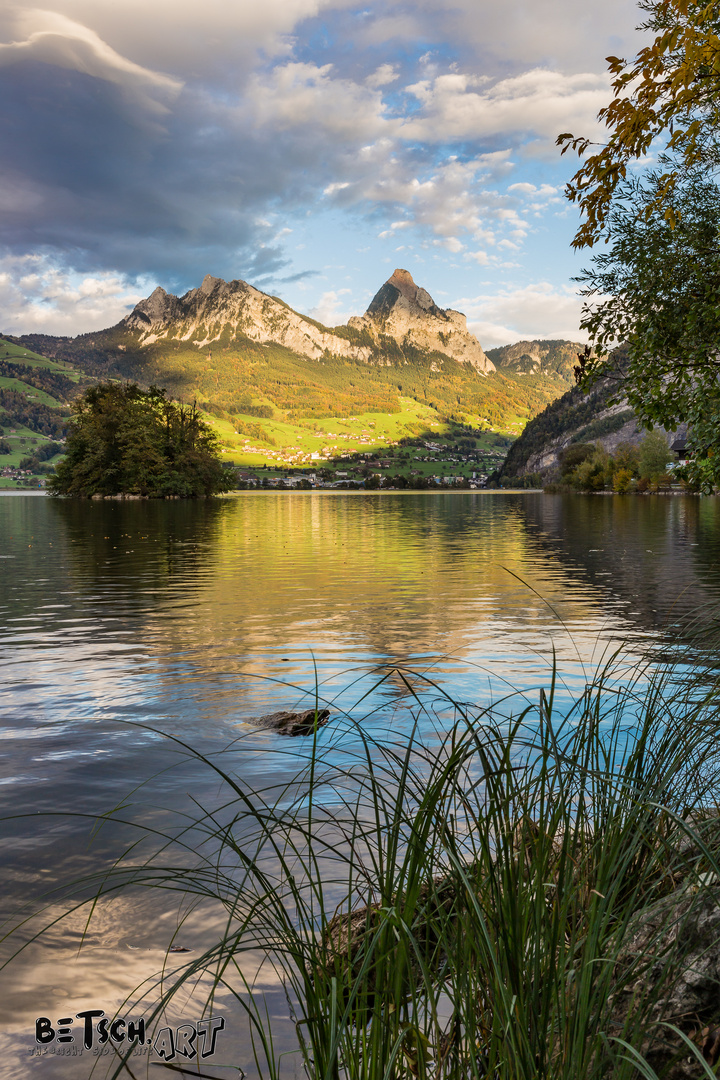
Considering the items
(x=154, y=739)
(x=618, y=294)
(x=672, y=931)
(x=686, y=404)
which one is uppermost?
(x=618, y=294)

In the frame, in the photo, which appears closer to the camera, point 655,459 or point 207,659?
point 207,659

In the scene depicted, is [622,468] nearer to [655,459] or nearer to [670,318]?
[655,459]

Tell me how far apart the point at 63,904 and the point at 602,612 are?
40.3ft

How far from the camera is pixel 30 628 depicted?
545 inches

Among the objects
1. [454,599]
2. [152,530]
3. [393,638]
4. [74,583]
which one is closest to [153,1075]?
[393,638]

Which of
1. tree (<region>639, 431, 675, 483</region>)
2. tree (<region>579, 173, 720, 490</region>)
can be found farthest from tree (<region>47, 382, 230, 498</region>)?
tree (<region>579, 173, 720, 490</region>)

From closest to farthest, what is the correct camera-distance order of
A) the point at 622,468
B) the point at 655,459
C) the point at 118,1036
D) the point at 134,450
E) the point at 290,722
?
the point at 118,1036
the point at 290,722
the point at 134,450
the point at 655,459
the point at 622,468

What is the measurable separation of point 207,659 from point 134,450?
7906cm

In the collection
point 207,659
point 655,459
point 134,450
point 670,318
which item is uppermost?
point 134,450

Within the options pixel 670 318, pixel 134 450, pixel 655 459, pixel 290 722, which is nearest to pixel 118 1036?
pixel 290 722

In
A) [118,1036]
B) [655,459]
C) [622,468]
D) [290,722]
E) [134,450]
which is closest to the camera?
[118,1036]

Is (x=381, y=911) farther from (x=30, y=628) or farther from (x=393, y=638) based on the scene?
(x=30, y=628)

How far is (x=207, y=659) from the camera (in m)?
11.3

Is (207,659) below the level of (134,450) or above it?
below
